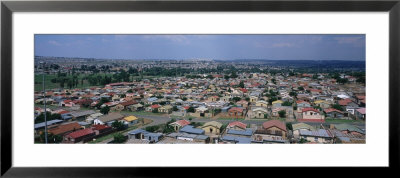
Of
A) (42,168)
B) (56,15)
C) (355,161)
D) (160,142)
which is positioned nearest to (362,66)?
(355,161)

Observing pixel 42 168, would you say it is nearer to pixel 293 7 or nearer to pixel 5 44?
pixel 5 44

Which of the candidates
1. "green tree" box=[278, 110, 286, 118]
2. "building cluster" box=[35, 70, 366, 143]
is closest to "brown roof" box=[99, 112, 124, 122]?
"building cluster" box=[35, 70, 366, 143]

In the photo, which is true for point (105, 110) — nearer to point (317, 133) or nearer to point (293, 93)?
point (293, 93)

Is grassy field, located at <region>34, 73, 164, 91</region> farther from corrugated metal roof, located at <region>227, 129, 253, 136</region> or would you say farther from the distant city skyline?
corrugated metal roof, located at <region>227, 129, 253, 136</region>

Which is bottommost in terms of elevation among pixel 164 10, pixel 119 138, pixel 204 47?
pixel 119 138

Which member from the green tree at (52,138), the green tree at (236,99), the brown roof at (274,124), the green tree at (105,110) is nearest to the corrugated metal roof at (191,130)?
the green tree at (236,99)

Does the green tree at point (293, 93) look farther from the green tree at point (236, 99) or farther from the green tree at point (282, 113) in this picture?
the green tree at point (236, 99)

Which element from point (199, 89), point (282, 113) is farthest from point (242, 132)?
point (199, 89)
